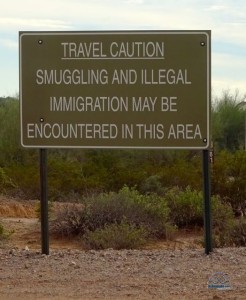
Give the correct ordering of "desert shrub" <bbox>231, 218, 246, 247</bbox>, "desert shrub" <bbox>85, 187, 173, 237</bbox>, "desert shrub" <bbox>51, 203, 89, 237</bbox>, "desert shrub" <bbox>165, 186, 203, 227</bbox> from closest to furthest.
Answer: "desert shrub" <bbox>231, 218, 246, 247</bbox>, "desert shrub" <bbox>85, 187, 173, 237</bbox>, "desert shrub" <bbox>51, 203, 89, 237</bbox>, "desert shrub" <bbox>165, 186, 203, 227</bbox>

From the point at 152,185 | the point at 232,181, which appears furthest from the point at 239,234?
the point at 152,185

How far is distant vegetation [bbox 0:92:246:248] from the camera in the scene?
21.0 metres

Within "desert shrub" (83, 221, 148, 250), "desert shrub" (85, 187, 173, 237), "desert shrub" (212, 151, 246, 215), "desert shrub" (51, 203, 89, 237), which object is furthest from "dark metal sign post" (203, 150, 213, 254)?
"desert shrub" (212, 151, 246, 215)

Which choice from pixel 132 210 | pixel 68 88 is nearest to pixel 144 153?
pixel 132 210

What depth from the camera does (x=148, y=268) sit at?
32.8 ft

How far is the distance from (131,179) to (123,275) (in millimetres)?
20888

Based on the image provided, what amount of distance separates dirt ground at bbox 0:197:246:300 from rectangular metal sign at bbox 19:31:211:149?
147 centimetres

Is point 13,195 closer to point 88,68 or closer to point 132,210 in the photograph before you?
point 132,210

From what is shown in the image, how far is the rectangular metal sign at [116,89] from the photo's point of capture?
10.8 meters

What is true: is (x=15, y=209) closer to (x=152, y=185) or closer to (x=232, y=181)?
(x=152, y=185)

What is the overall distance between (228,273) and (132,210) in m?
10.0

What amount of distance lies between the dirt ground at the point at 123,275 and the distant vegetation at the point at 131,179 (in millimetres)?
3971

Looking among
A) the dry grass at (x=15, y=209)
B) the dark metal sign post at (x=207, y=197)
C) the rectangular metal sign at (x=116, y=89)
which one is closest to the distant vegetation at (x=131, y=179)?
the dry grass at (x=15, y=209)

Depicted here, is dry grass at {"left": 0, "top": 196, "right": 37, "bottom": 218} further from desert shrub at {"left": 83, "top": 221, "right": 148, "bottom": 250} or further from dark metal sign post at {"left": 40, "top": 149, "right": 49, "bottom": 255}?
dark metal sign post at {"left": 40, "top": 149, "right": 49, "bottom": 255}
